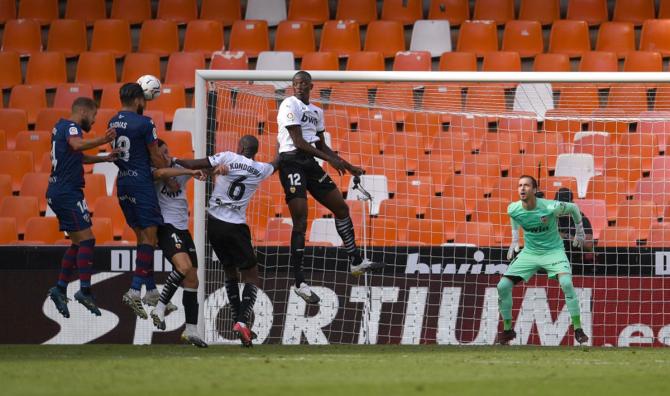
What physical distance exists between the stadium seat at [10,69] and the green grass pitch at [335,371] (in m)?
6.59

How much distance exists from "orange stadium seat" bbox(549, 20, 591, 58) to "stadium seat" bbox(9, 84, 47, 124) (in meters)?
6.71

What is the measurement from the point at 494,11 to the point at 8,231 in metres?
7.12

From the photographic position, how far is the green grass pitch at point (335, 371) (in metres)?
6.92

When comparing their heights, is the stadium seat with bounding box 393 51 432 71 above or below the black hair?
above

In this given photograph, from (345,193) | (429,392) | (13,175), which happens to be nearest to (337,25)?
(345,193)

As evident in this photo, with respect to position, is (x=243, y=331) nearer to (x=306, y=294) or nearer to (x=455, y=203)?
(x=306, y=294)

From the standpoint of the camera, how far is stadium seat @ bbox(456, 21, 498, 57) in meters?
15.5

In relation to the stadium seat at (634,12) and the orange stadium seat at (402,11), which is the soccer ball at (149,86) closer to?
the orange stadium seat at (402,11)

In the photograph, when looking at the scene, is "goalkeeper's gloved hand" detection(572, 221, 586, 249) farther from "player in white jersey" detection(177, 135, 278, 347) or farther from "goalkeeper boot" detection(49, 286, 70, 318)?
"goalkeeper boot" detection(49, 286, 70, 318)

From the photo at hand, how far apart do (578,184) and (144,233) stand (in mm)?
5493

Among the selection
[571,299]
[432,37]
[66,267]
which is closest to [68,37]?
[432,37]

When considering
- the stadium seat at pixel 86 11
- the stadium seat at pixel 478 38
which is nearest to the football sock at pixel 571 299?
the stadium seat at pixel 478 38

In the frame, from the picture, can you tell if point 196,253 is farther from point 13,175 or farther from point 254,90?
point 13,175

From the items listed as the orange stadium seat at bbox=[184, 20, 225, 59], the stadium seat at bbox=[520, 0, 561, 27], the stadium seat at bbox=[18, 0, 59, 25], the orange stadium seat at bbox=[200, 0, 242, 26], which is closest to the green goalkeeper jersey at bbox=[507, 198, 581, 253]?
the stadium seat at bbox=[520, 0, 561, 27]
